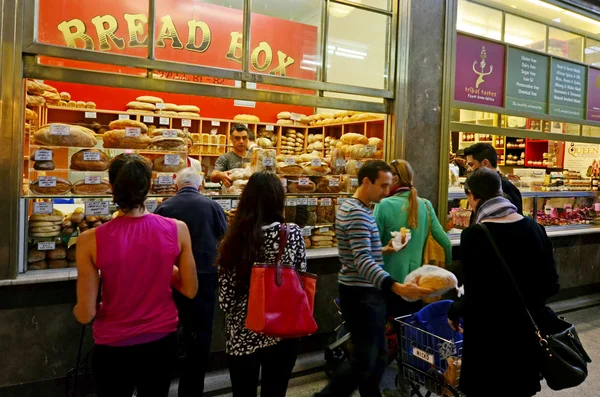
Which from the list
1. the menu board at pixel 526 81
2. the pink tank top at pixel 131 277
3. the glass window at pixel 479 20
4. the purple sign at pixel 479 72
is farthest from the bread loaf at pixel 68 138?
the menu board at pixel 526 81

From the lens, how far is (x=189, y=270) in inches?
89.8

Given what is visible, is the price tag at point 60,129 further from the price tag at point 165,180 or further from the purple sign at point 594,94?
the purple sign at point 594,94

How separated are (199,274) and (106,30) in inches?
82.6

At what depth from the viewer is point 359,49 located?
5.12 meters

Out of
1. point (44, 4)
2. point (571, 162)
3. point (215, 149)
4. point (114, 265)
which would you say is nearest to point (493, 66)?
point (571, 162)

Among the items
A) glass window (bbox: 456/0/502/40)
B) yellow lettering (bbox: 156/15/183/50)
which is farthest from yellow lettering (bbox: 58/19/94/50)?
glass window (bbox: 456/0/502/40)

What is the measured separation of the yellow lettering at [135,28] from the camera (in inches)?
154

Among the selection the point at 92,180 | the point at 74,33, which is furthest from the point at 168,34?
the point at 92,180

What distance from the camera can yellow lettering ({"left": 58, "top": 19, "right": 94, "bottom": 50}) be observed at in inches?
142

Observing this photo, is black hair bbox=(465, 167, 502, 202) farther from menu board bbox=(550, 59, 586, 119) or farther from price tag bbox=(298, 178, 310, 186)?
menu board bbox=(550, 59, 586, 119)

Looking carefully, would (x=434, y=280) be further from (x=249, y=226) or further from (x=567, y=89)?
(x=567, y=89)

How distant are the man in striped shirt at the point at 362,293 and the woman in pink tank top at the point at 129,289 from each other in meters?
1.07

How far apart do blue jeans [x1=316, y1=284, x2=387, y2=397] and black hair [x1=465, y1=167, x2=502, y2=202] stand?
823 millimetres

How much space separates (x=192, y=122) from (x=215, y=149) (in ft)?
2.16
